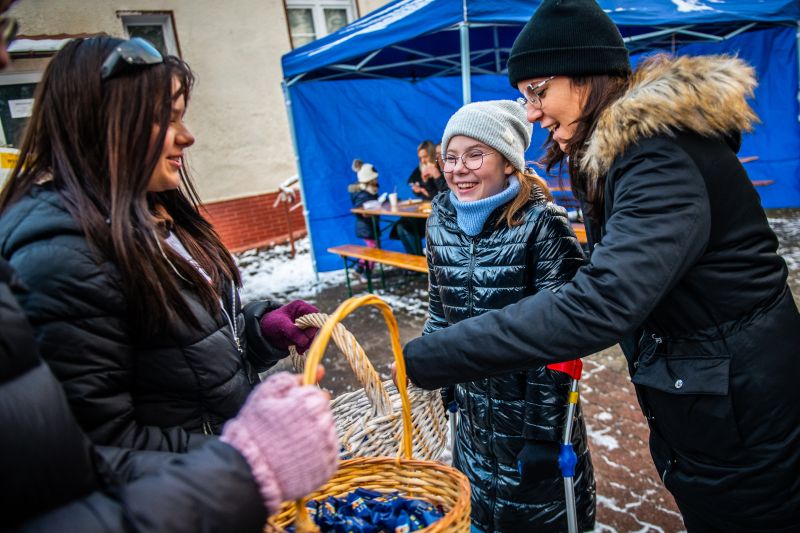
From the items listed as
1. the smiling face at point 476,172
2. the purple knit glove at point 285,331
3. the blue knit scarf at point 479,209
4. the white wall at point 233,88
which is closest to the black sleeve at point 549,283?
the blue knit scarf at point 479,209

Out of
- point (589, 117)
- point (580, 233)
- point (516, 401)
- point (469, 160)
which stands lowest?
point (580, 233)

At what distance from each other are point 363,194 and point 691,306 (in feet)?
21.9

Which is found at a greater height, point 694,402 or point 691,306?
point 691,306

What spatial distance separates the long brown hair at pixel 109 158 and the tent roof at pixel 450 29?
384 centimetres

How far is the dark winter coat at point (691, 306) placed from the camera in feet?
3.98

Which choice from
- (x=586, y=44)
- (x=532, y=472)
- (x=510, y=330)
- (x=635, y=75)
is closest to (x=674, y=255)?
(x=510, y=330)

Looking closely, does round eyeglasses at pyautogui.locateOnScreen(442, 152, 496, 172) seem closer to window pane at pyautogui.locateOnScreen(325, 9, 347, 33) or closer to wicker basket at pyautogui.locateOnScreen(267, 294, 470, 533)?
wicker basket at pyautogui.locateOnScreen(267, 294, 470, 533)

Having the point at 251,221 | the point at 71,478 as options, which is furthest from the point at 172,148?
the point at 251,221

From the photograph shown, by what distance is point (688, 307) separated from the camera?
1.31 m

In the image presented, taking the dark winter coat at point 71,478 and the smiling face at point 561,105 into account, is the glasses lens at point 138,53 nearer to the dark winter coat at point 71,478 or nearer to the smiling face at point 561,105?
the dark winter coat at point 71,478

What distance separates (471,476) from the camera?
1.92m

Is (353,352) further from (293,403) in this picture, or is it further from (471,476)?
(471,476)

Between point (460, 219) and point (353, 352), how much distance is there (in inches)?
34.1

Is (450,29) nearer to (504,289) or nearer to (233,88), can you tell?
(504,289)
